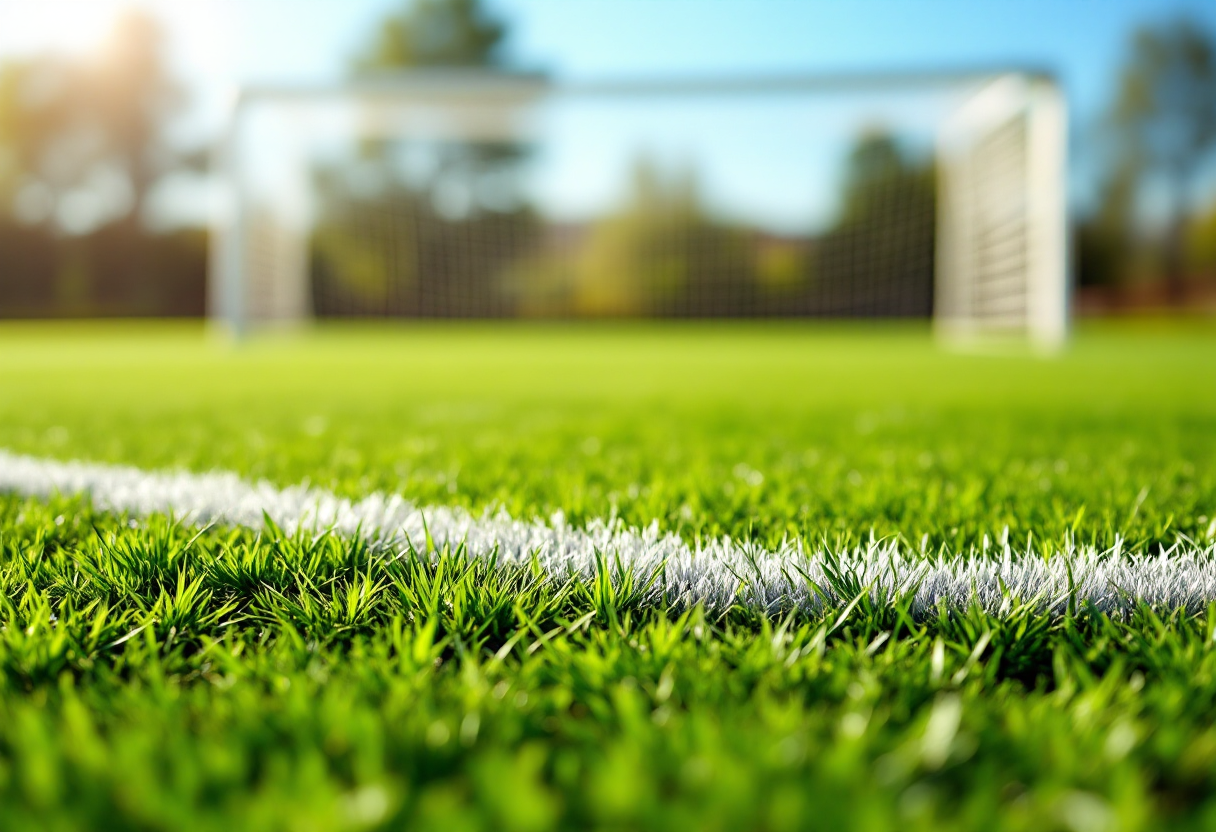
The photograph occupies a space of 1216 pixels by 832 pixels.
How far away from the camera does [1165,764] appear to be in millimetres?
779

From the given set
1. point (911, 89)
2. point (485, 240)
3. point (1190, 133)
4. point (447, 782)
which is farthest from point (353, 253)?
point (1190, 133)

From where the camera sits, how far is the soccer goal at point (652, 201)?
13.4 meters

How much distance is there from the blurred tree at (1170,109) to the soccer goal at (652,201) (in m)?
17.9

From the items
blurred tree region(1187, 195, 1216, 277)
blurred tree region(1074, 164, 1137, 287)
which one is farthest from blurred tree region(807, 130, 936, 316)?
blurred tree region(1187, 195, 1216, 277)

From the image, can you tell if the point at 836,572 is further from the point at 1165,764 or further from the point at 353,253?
the point at 353,253

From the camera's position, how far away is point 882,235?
69.1ft

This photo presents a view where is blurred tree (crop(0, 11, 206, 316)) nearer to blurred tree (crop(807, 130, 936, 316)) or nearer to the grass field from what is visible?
blurred tree (crop(807, 130, 936, 316))

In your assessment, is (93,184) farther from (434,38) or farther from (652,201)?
(652,201)

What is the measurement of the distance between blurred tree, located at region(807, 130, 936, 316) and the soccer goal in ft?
0.18

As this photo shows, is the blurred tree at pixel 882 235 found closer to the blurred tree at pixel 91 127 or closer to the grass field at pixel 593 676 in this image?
the grass field at pixel 593 676

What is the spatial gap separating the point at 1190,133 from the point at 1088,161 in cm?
394

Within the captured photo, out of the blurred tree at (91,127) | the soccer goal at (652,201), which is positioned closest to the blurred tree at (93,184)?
the blurred tree at (91,127)

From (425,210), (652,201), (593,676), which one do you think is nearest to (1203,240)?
(652,201)

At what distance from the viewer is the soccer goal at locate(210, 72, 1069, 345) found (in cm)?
1338
